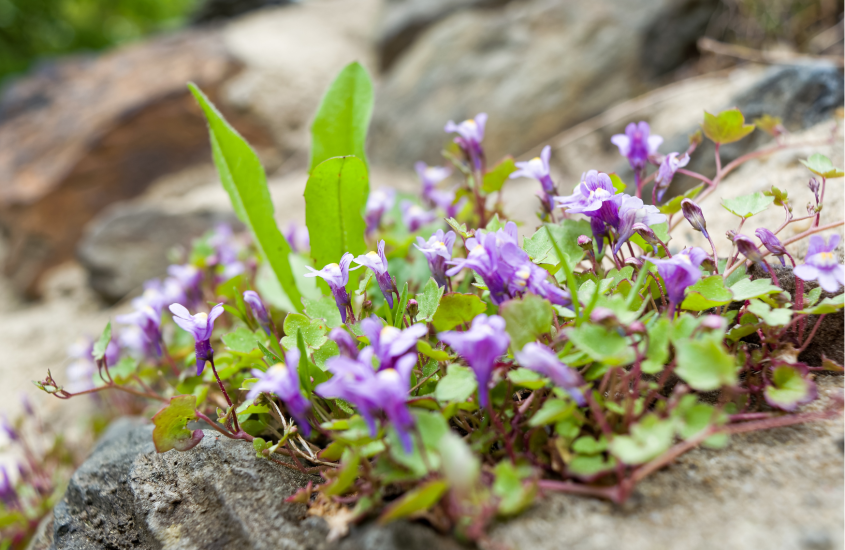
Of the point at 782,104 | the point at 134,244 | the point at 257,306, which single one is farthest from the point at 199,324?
the point at 134,244

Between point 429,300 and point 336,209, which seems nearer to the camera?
point 429,300

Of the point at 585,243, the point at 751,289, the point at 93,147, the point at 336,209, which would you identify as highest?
the point at 93,147

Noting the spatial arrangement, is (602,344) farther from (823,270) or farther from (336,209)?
(336,209)

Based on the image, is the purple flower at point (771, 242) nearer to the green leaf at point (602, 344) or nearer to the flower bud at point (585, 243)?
the flower bud at point (585, 243)

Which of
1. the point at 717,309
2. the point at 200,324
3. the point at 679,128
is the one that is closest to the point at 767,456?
the point at 717,309

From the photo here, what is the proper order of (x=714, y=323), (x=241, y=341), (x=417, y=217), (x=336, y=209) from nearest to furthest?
1. (x=714, y=323)
2. (x=241, y=341)
3. (x=336, y=209)
4. (x=417, y=217)

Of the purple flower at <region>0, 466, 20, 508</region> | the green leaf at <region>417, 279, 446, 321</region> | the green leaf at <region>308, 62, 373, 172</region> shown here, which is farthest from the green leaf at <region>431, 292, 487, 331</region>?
the purple flower at <region>0, 466, 20, 508</region>

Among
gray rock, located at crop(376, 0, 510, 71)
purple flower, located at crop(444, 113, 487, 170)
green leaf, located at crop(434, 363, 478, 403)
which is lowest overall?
green leaf, located at crop(434, 363, 478, 403)

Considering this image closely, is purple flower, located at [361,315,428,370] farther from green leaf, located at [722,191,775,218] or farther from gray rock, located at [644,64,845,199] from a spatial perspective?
gray rock, located at [644,64,845,199]
